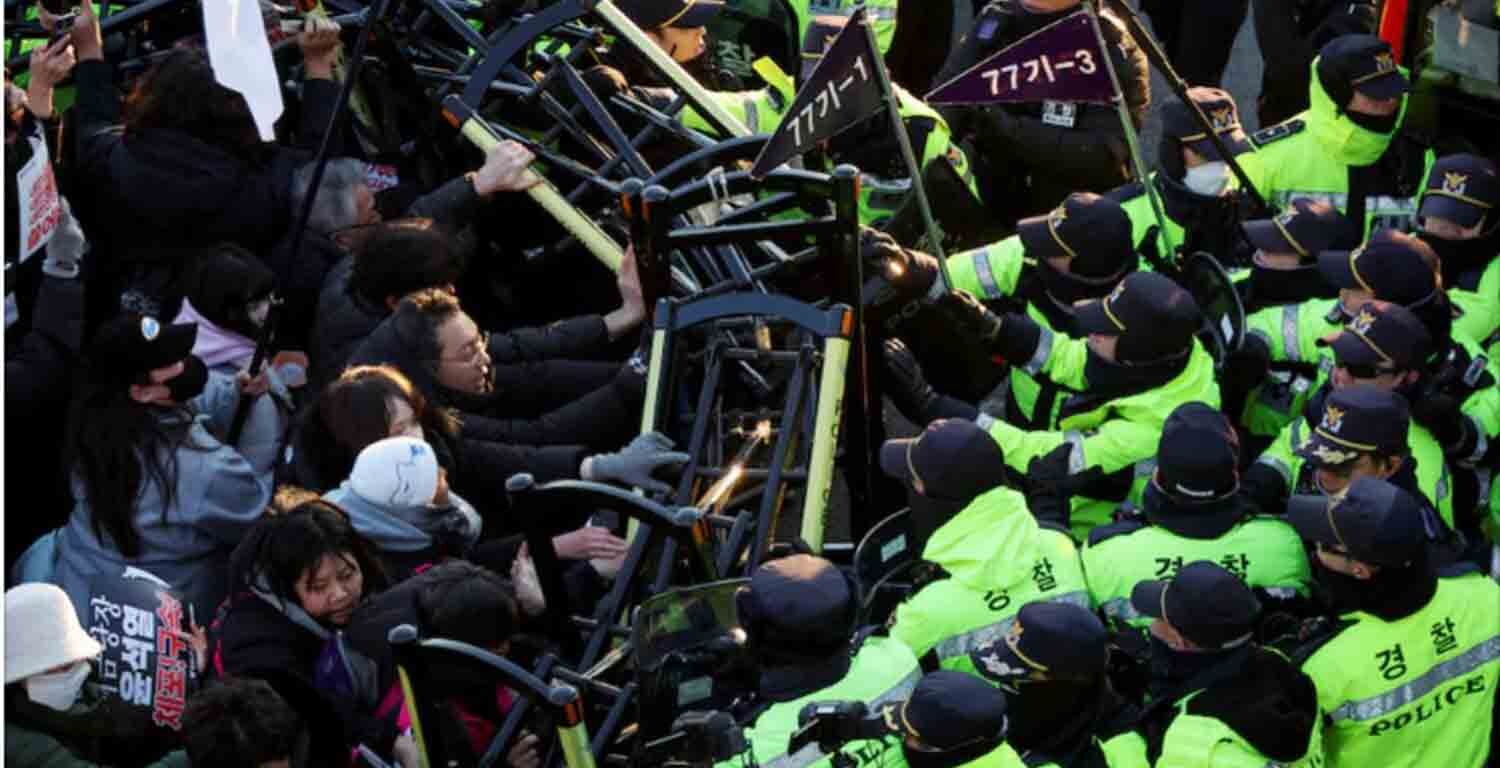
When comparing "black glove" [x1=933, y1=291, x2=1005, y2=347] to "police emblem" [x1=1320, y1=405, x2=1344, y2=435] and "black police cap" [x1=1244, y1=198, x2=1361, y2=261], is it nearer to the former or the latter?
"black police cap" [x1=1244, y1=198, x2=1361, y2=261]

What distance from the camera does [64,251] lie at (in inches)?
268

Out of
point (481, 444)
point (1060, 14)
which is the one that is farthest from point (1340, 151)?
point (481, 444)

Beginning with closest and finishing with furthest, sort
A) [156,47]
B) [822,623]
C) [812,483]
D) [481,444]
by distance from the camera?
1. [822,623]
2. [812,483]
3. [481,444]
4. [156,47]

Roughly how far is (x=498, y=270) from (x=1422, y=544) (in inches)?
132

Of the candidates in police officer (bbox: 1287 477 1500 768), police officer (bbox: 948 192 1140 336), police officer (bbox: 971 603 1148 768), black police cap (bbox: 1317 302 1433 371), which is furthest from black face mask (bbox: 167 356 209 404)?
black police cap (bbox: 1317 302 1433 371)

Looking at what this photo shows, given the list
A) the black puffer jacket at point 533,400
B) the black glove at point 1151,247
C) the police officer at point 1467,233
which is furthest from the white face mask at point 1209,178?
the black puffer jacket at point 533,400

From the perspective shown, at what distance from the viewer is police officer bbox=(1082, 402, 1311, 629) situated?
5758 millimetres

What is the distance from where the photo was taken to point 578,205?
7.16 m

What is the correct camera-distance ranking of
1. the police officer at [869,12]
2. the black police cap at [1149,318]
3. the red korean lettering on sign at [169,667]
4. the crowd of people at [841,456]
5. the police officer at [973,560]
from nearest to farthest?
the crowd of people at [841,456]
the red korean lettering on sign at [169,667]
the police officer at [973,560]
the black police cap at [1149,318]
the police officer at [869,12]

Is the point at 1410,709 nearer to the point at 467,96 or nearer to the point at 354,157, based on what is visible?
the point at 467,96

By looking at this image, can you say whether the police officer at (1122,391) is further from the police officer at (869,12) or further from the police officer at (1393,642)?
the police officer at (869,12)

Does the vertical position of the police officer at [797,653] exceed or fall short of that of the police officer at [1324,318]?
it exceeds it

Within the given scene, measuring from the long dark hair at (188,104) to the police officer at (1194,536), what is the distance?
3003mm

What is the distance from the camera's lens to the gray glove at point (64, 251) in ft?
22.3
